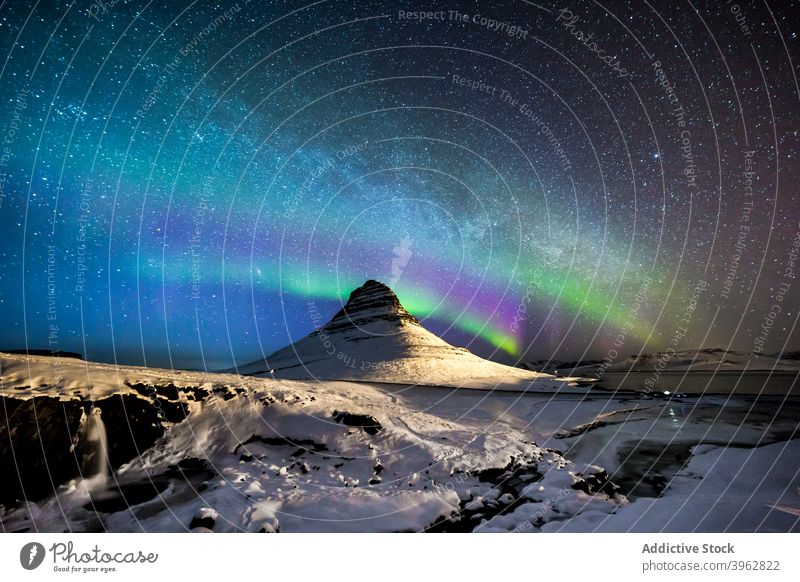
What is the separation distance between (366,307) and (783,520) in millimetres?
93501

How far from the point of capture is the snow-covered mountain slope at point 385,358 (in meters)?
38.2

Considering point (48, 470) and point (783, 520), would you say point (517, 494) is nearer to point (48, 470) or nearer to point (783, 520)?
point (783, 520)

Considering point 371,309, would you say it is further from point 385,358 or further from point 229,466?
point 229,466

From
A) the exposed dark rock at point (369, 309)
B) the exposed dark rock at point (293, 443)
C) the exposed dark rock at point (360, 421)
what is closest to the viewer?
the exposed dark rock at point (293, 443)

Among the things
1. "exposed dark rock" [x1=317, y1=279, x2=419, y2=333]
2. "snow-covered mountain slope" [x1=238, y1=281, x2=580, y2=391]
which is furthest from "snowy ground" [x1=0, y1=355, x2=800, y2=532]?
"exposed dark rock" [x1=317, y1=279, x2=419, y2=333]

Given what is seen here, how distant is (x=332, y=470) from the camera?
9.59m

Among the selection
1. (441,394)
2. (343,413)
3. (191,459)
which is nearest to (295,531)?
(191,459)

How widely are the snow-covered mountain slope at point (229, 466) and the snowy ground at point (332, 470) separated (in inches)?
1.7

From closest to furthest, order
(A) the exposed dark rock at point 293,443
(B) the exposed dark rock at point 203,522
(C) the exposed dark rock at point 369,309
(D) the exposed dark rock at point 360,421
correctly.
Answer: (B) the exposed dark rock at point 203,522, (A) the exposed dark rock at point 293,443, (D) the exposed dark rock at point 360,421, (C) the exposed dark rock at point 369,309

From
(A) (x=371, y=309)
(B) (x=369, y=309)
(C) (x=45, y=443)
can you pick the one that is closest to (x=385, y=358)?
(A) (x=371, y=309)

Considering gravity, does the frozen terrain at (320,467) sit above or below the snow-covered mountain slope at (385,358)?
above

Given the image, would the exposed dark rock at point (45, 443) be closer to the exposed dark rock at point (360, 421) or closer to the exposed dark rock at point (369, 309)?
the exposed dark rock at point (360, 421)

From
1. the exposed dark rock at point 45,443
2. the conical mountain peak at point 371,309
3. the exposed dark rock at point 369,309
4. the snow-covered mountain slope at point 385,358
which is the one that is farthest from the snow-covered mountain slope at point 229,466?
the exposed dark rock at point 369,309

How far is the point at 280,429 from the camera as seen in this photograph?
11281 mm
